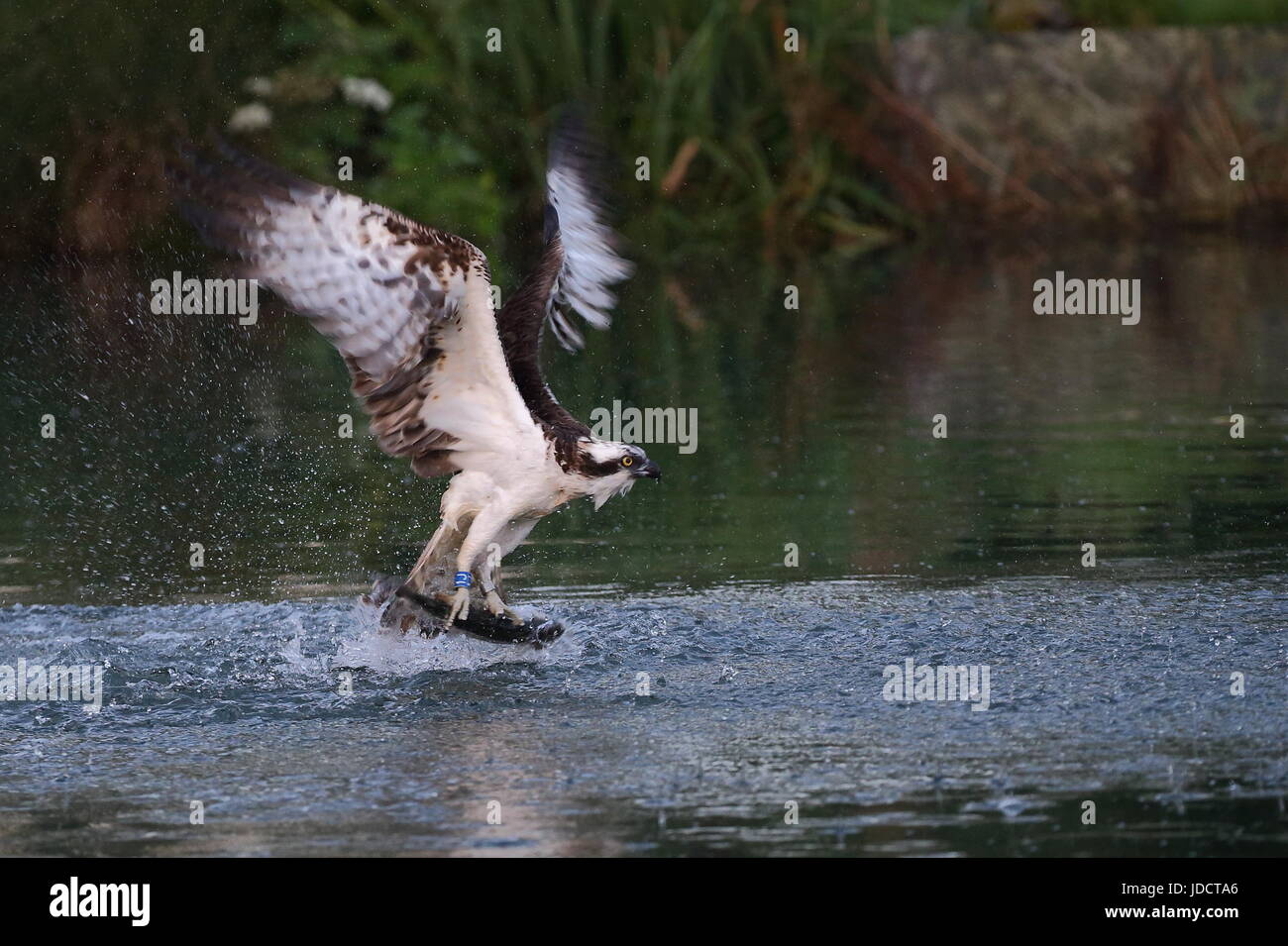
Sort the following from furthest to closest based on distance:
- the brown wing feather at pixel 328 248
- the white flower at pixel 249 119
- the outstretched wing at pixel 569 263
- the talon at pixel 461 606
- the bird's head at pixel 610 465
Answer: the white flower at pixel 249 119 < the outstretched wing at pixel 569 263 < the talon at pixel 461 606 < the bird's head at pixel 610 465 < the brown wing feather at pixel 328 248

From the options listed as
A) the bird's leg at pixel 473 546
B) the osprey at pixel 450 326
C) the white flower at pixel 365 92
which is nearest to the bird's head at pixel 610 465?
the osprey at pixel 450 326

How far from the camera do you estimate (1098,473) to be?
429 inches

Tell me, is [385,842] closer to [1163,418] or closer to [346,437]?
[346,437]

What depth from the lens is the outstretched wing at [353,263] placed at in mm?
6973

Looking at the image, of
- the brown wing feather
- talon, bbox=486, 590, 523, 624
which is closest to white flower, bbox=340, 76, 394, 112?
talon, bbox=486, 590, 523, 624

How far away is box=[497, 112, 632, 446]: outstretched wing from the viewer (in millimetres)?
8250

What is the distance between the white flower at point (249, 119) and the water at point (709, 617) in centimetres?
533

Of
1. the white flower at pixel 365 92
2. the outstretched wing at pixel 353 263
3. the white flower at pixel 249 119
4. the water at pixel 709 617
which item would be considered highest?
the white flower at pixel 365 92

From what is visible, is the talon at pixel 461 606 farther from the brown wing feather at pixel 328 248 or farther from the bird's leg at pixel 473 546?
the brown wing feather at pixel 328 248

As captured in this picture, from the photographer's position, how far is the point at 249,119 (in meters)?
20.3

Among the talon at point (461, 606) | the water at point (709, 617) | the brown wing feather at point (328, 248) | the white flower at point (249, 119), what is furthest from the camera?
the white flower at point (249, 119)

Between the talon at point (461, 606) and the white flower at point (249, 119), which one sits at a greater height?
the white flower at point (249, 119)
